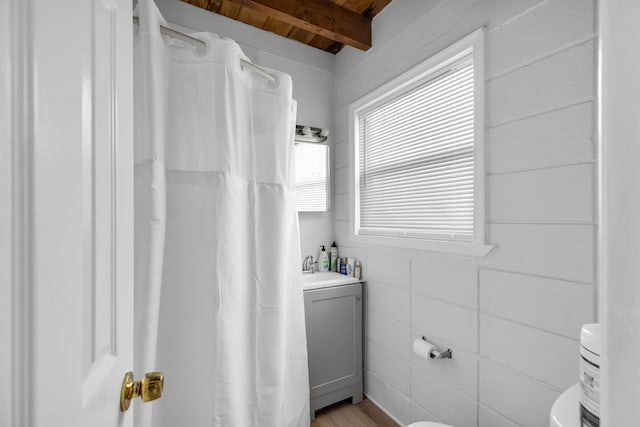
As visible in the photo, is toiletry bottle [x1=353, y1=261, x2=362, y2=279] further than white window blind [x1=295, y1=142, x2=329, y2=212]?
No

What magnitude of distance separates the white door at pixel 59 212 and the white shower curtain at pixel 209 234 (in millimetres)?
620

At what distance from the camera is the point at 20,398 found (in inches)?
10.1

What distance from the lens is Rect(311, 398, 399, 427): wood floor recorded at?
5.85 ft

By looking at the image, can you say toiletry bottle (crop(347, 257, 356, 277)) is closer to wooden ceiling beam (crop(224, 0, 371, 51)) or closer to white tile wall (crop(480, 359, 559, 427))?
white tile wall (crop(480, 359, 559, 427))

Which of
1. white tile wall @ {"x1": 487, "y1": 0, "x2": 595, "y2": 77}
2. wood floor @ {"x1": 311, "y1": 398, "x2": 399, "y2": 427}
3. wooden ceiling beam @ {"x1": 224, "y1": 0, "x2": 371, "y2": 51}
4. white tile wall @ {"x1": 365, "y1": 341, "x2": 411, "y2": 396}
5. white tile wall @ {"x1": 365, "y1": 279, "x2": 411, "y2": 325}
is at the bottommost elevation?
wood floor @ {"x1": 311, "y1": 398, "x2": 399, "y2": 427}

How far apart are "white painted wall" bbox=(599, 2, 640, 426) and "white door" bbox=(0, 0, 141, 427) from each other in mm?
456

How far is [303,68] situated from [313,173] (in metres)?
0.82

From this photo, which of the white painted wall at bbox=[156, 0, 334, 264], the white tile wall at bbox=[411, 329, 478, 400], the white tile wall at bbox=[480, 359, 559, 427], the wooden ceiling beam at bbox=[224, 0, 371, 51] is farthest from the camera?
the white painted wall at bbox=[156, 0, 334, 264]

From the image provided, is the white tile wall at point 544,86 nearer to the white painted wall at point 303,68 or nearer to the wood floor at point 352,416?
the white painted wall at point 303,68

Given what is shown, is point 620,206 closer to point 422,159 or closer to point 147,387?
A: point 147,387

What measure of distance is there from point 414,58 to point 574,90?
863mm

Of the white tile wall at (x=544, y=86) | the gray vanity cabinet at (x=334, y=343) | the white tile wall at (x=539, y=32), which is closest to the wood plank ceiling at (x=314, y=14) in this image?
the white tile wall at (x=539, y=32)

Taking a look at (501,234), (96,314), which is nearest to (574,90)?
(501,234)

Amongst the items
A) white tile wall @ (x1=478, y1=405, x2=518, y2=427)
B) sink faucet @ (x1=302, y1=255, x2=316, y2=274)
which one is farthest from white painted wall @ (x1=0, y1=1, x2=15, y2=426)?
sink faucet @ (x1=302, y1=255, x2=316, y2=274)
